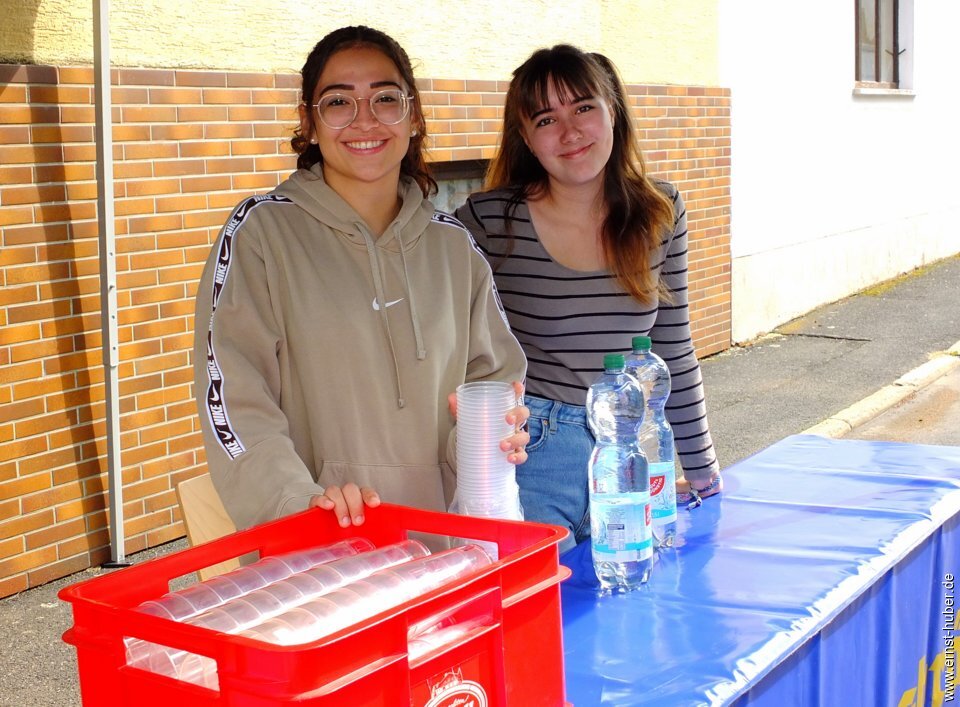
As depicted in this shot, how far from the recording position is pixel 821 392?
27.8ft

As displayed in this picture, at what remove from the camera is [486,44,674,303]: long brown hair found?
2914 millimetres

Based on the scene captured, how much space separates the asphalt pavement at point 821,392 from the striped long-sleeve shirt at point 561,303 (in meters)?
2.25

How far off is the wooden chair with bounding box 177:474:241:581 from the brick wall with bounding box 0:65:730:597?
→ 2.26 metres

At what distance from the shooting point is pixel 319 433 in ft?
7.42

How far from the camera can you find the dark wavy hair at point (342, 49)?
236 centimetres

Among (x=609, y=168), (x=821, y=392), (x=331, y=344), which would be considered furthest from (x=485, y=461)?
(x=821, y=392)

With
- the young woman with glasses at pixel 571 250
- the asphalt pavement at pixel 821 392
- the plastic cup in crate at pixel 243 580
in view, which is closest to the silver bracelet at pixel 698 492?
the young woman with glasses at pixel 571 250

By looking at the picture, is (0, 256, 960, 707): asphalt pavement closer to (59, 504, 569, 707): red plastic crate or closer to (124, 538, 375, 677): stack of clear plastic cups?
(124, 538, 375, 677): stack of clear plastic cups

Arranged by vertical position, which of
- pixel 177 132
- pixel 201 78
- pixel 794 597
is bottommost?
pixel 794 597

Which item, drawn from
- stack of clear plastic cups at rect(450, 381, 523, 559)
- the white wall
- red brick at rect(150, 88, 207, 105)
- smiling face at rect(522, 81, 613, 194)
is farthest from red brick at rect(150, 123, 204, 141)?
the white wall

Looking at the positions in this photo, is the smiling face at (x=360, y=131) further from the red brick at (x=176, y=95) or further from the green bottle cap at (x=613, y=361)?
the red brick at (x=176, y=95)

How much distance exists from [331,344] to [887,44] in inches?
515

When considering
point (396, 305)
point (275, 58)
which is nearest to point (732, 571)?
point (396, 305)

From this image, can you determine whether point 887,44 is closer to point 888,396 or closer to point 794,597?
point 888,396
